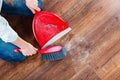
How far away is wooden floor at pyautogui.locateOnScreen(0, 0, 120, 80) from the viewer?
1.15m

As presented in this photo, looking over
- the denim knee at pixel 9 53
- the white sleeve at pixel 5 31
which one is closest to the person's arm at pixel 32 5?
the denim knee at pixel 9 53

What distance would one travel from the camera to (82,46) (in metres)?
1.19

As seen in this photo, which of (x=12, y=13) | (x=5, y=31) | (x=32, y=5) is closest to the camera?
(x=5, y=31)

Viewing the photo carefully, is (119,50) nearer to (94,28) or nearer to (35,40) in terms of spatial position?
(94,28)

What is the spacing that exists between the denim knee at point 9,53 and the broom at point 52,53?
0.03 meters

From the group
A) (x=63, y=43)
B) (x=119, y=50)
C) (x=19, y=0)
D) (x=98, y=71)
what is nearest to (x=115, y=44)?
(x=119, y=50)

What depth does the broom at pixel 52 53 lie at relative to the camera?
1113 millimetres

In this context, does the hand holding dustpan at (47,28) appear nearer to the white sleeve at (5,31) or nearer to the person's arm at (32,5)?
the person's arm at (32,5)

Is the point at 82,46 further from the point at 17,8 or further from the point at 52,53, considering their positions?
the point at 17,8

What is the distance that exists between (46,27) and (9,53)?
0.74 feet

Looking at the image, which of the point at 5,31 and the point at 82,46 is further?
the point at 82,46

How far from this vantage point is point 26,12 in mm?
1209

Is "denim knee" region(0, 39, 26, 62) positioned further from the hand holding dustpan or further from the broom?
the hand holding dustpan

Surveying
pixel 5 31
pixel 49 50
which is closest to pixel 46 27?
pixel 49 50
